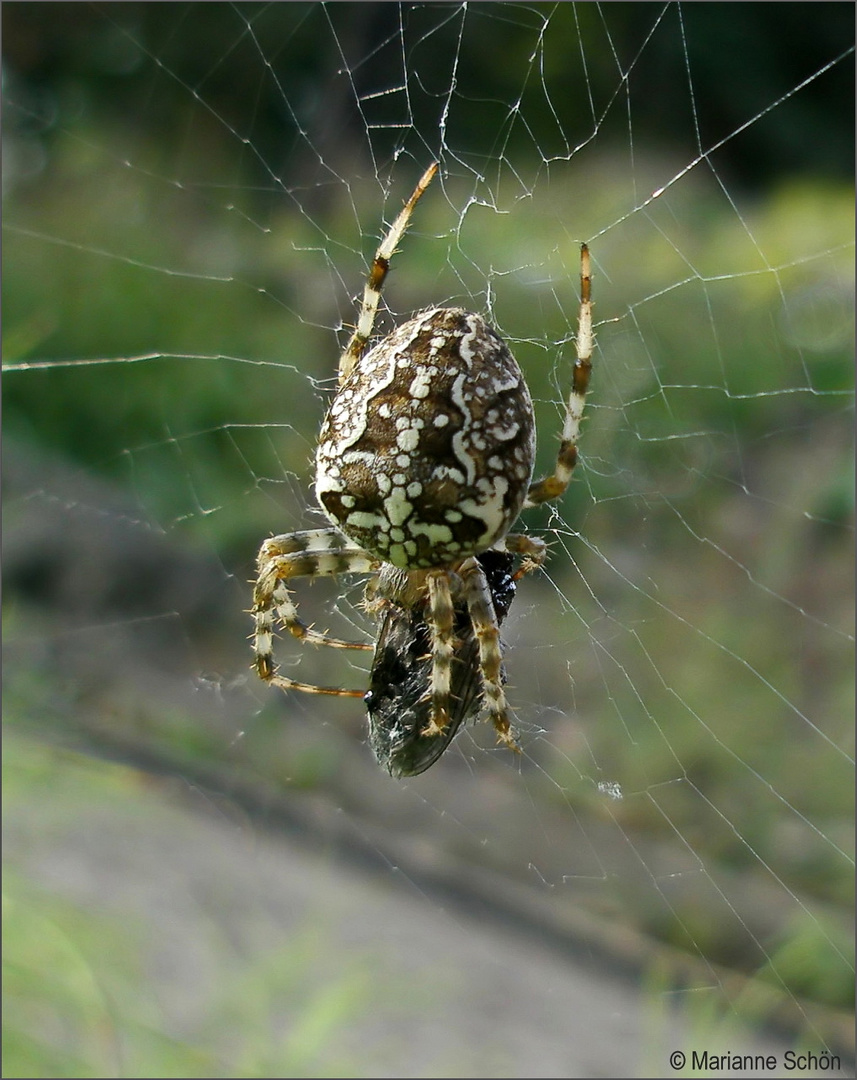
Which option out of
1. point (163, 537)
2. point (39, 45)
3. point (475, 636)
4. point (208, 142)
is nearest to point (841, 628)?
point (475, 636)

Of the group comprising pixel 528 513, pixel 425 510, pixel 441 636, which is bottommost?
pixel 441 636

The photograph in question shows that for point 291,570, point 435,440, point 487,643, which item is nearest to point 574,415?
point 435,440

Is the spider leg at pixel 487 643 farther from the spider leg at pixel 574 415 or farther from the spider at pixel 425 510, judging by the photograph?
the spider leg at pixel 574 415

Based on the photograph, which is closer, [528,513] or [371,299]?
[371,299]

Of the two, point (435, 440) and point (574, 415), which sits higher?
point (574, 415)

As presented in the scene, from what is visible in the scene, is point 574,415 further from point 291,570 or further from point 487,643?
point 291,570

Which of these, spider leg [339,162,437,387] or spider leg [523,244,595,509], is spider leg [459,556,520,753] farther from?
spider leg [339,162,437,387]

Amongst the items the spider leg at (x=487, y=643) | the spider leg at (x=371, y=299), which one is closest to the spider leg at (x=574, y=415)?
the spider leg at (x=487, y=643)
